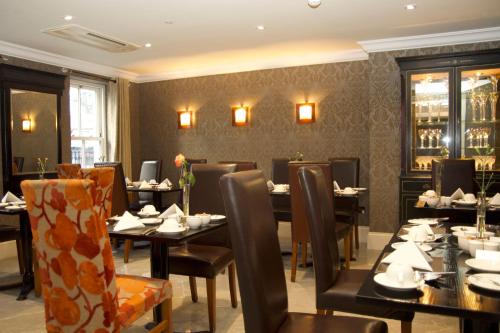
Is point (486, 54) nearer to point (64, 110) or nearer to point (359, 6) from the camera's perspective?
point (359, 6)

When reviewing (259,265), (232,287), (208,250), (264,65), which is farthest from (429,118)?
(259,265)

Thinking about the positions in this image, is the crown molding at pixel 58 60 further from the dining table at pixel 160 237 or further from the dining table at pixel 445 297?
the dining table at pixel 445 297

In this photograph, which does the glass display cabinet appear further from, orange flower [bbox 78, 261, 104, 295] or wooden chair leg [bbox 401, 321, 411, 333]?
orange flower [bbox 78, 261, 104, 295]

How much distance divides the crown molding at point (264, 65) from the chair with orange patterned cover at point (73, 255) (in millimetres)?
4720

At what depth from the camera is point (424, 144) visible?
484cm

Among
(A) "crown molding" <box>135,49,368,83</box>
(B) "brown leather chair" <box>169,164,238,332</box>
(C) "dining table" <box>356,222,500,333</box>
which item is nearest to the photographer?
(C) "dining table" <box>356,222,500,333</box>

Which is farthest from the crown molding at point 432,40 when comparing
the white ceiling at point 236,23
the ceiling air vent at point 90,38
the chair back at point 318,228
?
the chair back at point 318,228

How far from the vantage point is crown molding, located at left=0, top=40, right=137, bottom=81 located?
516 cm

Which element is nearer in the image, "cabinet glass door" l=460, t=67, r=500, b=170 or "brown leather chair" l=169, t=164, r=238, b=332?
"brown leather chair" l=169, t=164, r=238, b=332

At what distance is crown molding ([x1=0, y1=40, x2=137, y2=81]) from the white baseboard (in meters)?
2.26

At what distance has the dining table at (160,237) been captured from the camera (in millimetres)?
2191

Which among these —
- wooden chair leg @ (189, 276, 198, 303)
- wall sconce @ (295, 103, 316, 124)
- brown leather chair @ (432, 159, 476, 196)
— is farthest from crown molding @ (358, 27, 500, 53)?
wooden chair leg @ (189, 276, 198, 303)

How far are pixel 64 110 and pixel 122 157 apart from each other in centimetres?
120

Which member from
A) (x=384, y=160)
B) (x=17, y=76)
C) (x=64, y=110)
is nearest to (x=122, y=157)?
(x=64, y=110)
